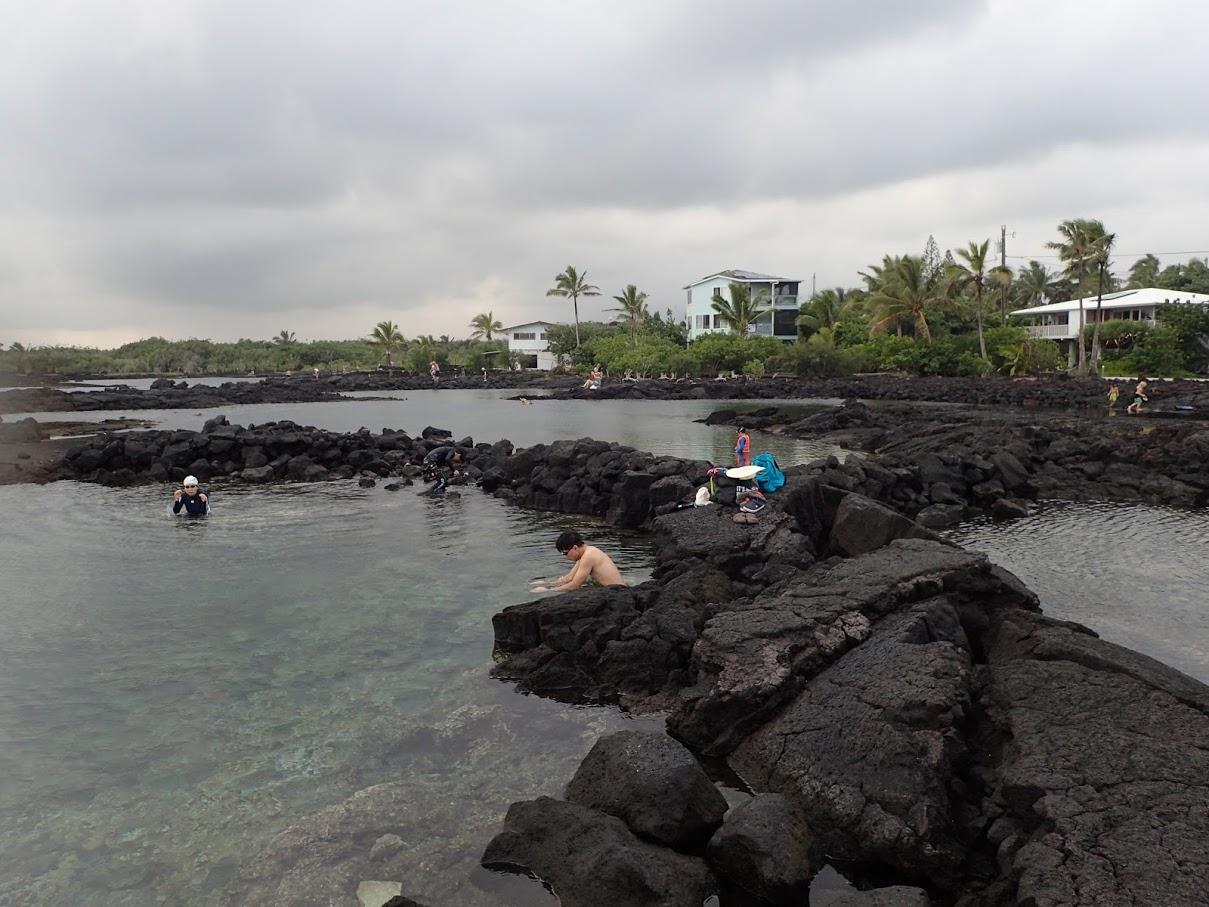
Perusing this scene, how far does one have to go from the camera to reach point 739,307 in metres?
81.4

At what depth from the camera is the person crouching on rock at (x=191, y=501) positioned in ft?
64.3

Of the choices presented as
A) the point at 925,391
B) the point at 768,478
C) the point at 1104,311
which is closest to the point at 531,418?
the point at 925,391

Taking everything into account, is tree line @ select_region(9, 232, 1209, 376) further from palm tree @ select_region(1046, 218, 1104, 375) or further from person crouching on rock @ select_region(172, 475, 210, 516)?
person crouching on rock @ select_region(172, 475, 210, 516)

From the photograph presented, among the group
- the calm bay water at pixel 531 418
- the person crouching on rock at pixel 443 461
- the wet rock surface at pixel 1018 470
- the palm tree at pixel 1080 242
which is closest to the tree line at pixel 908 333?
the palm tree at pixel 1080 242

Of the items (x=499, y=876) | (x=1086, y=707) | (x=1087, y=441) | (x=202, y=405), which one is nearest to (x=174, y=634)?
(x=499, y=876)

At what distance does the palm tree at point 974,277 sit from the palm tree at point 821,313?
1553 cm

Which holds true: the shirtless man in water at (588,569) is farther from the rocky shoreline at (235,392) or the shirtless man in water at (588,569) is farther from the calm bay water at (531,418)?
the rocky shoreline at (235,392)

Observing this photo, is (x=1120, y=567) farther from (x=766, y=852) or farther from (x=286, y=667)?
(x=286, y=667)

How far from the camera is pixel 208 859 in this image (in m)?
6.17

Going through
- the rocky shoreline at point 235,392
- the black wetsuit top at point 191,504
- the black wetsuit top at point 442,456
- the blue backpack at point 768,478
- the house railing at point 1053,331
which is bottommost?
the black wetsuit top at point 191,504

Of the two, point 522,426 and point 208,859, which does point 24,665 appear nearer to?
point 208,859

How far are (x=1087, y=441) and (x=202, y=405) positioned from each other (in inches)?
2430

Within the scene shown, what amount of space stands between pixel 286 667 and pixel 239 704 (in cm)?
106

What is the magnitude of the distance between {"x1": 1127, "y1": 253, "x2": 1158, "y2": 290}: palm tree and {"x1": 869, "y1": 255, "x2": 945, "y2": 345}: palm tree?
33229 millimetres
